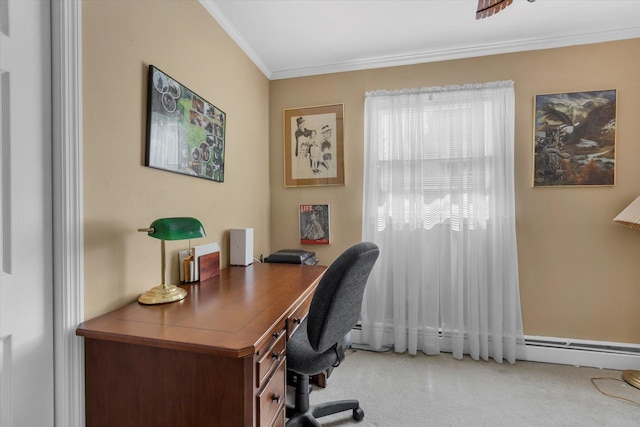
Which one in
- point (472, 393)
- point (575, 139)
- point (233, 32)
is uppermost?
point (233, 32)

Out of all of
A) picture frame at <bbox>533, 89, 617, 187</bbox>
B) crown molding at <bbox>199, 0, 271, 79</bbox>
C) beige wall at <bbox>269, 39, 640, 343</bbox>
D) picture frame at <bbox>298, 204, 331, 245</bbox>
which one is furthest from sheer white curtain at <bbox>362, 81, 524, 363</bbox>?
crown molding at <bbox>199, 0, 271, 79</bbox>

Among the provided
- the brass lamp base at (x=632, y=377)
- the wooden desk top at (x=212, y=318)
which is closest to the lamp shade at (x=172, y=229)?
the wooden desk top at (x=212, y=318)

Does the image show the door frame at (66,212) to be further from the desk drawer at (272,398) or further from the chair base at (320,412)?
the chair base at (320,412)

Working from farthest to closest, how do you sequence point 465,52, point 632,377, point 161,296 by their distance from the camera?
point 465,52 < point 632,377 < point 161,296

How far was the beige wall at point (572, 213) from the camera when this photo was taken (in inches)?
88.1

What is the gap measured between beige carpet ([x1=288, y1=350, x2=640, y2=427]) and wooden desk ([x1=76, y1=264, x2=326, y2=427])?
3.14ft

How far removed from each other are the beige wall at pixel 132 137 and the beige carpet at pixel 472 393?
1.30m

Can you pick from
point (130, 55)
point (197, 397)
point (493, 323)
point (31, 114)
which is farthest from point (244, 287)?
point (493, 323)

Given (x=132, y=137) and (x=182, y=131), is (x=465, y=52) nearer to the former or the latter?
(x=182, y=131)

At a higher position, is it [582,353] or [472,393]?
[582,353]

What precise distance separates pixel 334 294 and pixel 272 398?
16.7 inches

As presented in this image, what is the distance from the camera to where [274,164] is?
2.91m

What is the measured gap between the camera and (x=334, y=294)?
3.89ft

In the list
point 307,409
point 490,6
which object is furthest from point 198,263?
point 490,6
